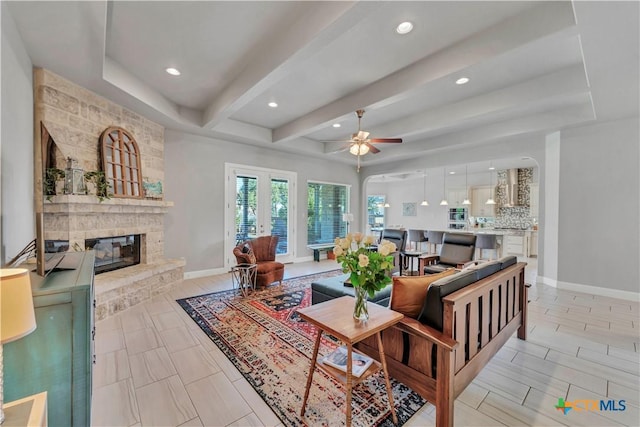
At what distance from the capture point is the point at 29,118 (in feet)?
8.97

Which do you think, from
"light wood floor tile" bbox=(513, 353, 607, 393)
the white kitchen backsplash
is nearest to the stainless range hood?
the white kitchen backsplash

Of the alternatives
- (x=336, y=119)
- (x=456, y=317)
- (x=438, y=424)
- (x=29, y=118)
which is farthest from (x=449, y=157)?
(x=29, y=118)

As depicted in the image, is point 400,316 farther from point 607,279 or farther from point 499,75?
point 607,279

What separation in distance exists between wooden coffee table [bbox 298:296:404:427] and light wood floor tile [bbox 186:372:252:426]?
0.47m

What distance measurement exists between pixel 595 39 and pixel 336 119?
115 inches

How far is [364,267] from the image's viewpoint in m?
1.67

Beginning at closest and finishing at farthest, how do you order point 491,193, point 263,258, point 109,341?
point 109,341
point 263,258
point 491,193

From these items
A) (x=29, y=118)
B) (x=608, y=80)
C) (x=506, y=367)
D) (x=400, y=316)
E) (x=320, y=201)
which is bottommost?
(x=506, y=367)

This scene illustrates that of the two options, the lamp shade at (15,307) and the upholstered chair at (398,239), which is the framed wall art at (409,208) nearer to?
the upholstered chair at (398,239)

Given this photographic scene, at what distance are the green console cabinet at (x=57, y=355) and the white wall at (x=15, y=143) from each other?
38.8 inches

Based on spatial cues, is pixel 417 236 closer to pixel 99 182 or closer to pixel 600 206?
pixel 600 206

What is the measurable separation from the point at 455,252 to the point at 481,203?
5.65m

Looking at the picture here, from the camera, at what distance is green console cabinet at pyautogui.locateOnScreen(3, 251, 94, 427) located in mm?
1314

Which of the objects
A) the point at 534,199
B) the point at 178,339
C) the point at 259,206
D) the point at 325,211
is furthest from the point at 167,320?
the point at 534,199
